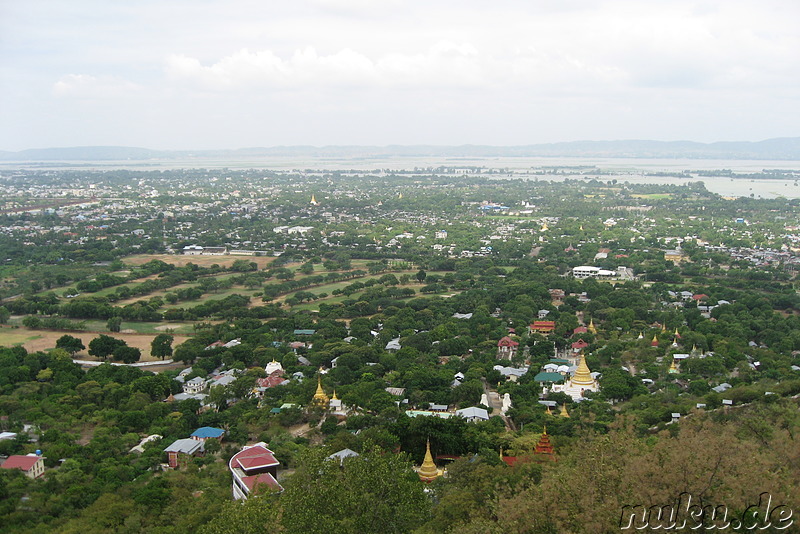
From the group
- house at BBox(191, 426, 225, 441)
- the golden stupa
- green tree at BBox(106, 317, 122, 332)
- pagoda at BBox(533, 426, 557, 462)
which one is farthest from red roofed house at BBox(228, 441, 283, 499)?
green tree at BBox(106, 317, 122, 332)

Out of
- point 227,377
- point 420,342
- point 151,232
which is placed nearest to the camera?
point 227,377

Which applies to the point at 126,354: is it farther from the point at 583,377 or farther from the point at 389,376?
the point at 583,377

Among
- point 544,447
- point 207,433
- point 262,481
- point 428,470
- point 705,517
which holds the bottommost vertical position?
point 207,433

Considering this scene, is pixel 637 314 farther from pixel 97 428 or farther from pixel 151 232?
pixel 151 232

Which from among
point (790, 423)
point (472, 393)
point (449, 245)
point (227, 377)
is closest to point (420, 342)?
point (472, 393)

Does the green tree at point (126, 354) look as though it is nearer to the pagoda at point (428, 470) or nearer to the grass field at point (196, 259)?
the pagoda at point (428, 470)

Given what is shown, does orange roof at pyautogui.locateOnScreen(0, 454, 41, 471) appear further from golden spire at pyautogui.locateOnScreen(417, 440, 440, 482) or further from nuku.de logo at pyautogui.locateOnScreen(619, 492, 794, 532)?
nuku.de logo at pyautogui.locateOnScreen(619, 492, 794, 532)

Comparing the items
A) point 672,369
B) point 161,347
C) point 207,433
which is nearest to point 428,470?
point 207,433
